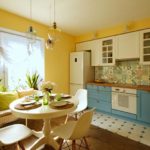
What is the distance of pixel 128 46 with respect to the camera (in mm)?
3338

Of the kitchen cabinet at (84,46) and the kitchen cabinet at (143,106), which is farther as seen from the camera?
the kitchen cabinet at (84,46)

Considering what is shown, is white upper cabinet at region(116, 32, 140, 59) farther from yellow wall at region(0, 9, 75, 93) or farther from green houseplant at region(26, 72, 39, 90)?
green houseplant at region(26, 72, 39, 90)

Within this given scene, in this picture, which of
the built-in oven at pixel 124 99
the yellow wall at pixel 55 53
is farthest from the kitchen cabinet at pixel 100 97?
the yellow wall at pixel 55 53

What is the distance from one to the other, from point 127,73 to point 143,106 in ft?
3.38

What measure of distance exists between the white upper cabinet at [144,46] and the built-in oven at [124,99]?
0.75 m

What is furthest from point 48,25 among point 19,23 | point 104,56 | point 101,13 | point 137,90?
point 137,90

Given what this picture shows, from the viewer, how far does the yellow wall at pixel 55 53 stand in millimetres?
3213

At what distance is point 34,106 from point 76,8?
2227mm

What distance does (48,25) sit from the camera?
3.86 meters

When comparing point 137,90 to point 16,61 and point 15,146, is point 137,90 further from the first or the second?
point 16,61

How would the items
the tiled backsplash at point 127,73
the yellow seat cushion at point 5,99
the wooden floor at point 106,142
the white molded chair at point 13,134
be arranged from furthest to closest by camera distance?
the tiled backsplash at point 127,73, the yellow seat cushion at point 5,99, the wooden floor at point 106,142, the white molded chair at point 13,134

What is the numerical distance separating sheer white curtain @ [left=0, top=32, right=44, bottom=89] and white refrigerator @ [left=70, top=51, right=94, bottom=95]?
1010 millimetres

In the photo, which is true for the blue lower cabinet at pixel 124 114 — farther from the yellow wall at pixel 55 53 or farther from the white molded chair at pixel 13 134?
the white molded chair at pixel 13 134

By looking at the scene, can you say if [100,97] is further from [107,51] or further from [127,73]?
[107,51]
